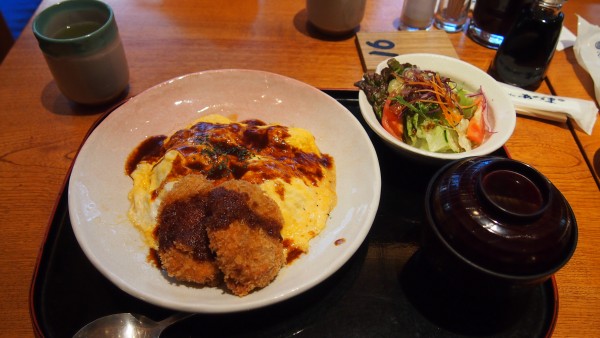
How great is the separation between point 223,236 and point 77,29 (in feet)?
4.96

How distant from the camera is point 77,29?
2.18m

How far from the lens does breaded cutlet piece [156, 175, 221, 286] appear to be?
1431 millimetres

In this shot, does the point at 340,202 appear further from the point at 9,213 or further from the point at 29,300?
the point at 9,213

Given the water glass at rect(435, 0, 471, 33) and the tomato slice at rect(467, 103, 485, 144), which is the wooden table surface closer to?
the water glass at rect(435, 0, 471, 33)

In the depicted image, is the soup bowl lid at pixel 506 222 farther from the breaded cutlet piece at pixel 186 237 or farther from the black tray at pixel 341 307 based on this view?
the breaded cutlet piece at pixel 186 237

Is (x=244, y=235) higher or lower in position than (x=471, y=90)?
lower

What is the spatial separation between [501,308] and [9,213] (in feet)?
6.59

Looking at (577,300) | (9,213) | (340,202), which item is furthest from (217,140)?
(577,300)

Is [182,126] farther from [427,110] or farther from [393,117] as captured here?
[427,110]

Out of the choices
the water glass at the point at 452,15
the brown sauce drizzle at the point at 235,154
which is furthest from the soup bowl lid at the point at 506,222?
the water glass at the point at 452,15

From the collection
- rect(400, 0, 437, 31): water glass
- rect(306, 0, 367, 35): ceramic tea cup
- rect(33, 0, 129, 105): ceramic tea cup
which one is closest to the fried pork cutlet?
rect(33, 0, 129, 105): ceramic tea cup

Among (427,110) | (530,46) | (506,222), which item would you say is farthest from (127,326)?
(530,46)

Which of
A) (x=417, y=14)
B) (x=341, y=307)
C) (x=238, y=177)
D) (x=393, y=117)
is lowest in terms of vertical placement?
(x=341, y=307)

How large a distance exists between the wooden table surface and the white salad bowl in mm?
273
